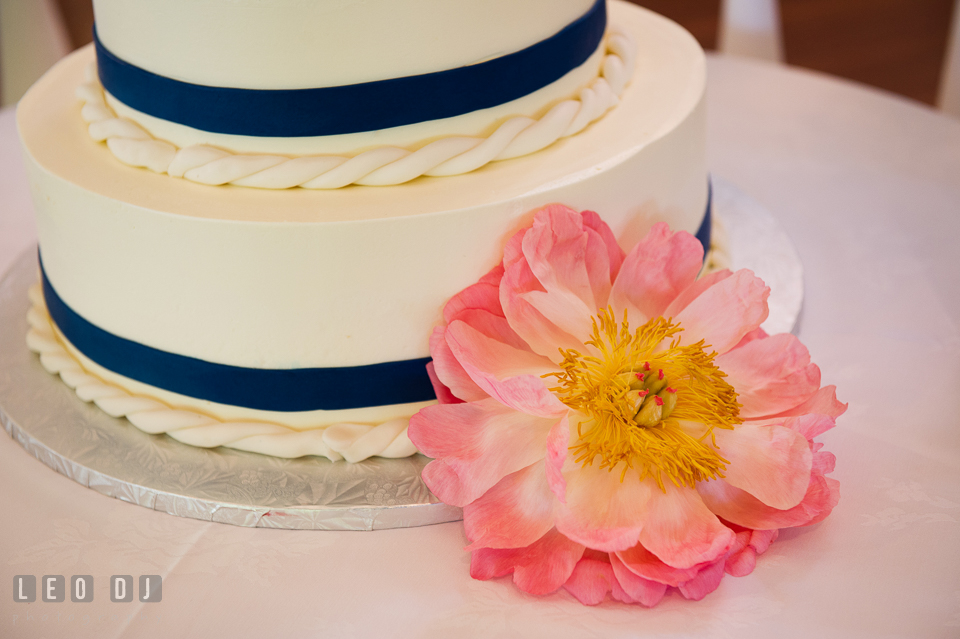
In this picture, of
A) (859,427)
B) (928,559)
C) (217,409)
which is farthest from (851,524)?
(217,409)

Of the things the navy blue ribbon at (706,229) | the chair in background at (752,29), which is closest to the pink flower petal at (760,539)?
the navy blue ribbon at (706,229)

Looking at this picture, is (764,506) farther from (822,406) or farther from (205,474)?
(205,474)

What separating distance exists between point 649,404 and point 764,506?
0.58 feet

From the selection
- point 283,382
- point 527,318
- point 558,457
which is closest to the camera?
point 558,457

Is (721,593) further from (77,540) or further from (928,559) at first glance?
(77,540)

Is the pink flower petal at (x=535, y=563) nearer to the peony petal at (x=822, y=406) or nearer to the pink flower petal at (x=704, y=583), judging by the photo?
the pink flower petal at (x=704, y=583)

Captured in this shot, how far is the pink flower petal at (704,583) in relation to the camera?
3.10 ft

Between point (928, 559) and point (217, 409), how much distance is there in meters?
0.89

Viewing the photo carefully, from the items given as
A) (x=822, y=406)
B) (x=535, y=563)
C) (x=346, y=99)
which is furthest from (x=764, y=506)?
(x=346, y=99)

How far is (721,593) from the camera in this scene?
3.22 ft

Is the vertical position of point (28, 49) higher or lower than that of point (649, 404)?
lower

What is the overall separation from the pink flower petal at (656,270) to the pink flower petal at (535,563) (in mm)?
298

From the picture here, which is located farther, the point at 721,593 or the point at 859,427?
the point at 859,427

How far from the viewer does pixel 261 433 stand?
115 centimetres
